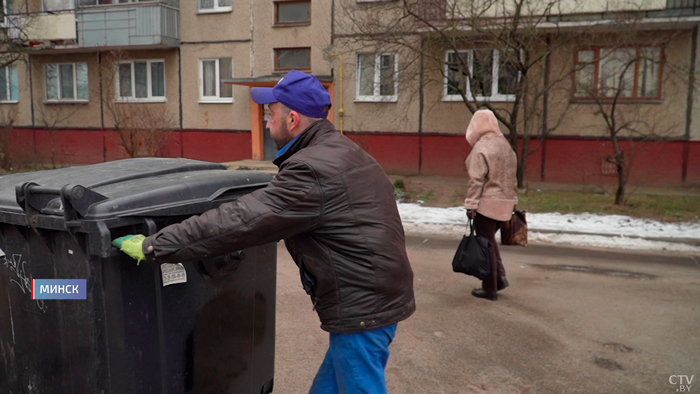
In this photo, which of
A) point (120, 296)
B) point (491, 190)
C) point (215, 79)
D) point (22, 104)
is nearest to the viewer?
point (120, 296)

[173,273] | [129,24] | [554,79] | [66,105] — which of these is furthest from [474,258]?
[66,105]

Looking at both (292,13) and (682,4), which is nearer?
(682,4)

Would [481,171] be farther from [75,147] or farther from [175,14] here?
[75,147]

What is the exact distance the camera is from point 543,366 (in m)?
4.11

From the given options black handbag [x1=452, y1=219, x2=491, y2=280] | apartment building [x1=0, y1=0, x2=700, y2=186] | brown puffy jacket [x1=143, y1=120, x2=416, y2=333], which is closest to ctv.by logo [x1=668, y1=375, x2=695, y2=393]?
black handbag [x1=452, y1=219, x2=491, y2=280]

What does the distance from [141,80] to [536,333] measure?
19.2 metres

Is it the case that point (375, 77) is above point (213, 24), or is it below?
below

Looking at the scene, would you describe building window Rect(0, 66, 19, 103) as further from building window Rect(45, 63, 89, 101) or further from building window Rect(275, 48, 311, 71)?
building window Rect(275, 48, 311, 71)

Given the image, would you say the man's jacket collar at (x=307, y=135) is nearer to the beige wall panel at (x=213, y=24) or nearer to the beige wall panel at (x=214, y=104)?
the beige wall panel at (x=214, y=104)

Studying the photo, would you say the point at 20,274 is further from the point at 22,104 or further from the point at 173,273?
the point at 22,104

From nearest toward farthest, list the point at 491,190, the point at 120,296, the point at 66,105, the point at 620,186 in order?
the point at 120,296, the point at 491,190, the point at 620,186, the point at 66,105

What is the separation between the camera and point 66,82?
2186 centimetres

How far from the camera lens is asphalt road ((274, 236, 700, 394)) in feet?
12.8

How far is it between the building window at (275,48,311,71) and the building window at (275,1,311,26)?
0.83 meters
